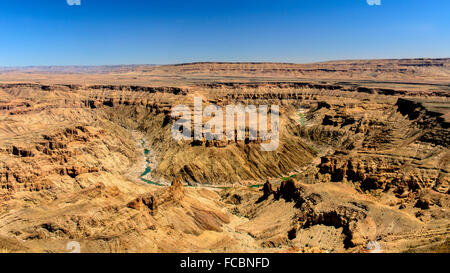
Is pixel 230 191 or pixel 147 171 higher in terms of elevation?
pixel 230 191

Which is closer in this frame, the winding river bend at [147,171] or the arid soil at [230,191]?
the arid soil at [230,191]

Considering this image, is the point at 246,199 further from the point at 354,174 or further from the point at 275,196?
the point at 354,174

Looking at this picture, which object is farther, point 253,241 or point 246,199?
point 246,199

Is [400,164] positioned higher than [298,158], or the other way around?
[400,164]

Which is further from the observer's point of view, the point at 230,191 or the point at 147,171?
the point at 147,171

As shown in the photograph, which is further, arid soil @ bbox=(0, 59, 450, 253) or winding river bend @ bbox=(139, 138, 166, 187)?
winding river bend @ bbox=(139, 138, 166, 187)

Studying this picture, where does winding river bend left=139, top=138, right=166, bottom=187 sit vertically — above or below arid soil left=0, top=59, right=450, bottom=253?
below

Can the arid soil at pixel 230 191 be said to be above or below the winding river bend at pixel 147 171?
above

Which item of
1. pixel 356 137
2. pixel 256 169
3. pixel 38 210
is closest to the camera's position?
pixel 38 210

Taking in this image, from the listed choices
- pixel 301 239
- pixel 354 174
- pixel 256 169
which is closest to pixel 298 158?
pixel 256 169
